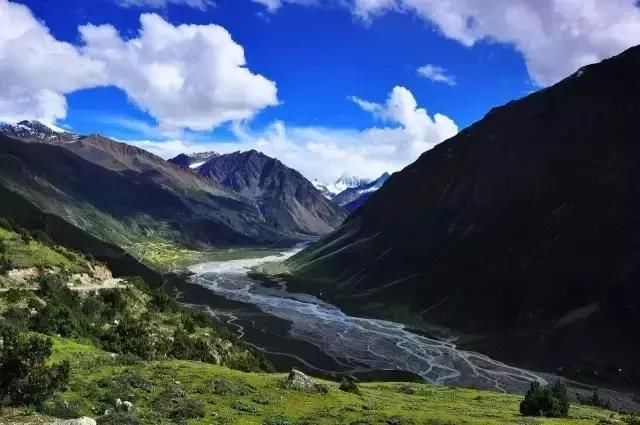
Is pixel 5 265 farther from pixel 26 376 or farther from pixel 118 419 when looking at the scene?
pixel 118 419

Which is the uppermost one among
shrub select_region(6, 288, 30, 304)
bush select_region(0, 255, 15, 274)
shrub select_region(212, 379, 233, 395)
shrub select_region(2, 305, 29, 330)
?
bush select_region(0, 255, 15, 274)

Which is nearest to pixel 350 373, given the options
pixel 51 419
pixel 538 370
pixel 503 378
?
pixel 503 378

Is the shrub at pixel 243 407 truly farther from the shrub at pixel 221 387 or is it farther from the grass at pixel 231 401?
the shrub at pixel 221 387

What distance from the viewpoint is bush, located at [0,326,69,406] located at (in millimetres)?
28656

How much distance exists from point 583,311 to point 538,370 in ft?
107

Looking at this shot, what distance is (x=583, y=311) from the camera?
6211 inches

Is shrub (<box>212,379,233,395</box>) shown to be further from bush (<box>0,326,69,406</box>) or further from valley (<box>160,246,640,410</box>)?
valley (<box>160,246,640,410</box>)

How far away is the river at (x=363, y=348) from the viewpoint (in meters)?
126

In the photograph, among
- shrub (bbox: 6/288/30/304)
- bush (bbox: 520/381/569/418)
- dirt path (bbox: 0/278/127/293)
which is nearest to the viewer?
bush (bbox: 520/381/569/418)

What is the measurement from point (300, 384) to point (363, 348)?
104 metres

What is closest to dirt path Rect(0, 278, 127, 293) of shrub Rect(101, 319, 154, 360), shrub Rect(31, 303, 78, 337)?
shrub Rect(31, 303, 78, 337)

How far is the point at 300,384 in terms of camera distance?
45.0 m

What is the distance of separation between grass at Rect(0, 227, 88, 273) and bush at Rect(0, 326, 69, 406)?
53.3m

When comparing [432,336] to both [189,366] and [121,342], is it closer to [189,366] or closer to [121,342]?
[121,342]
